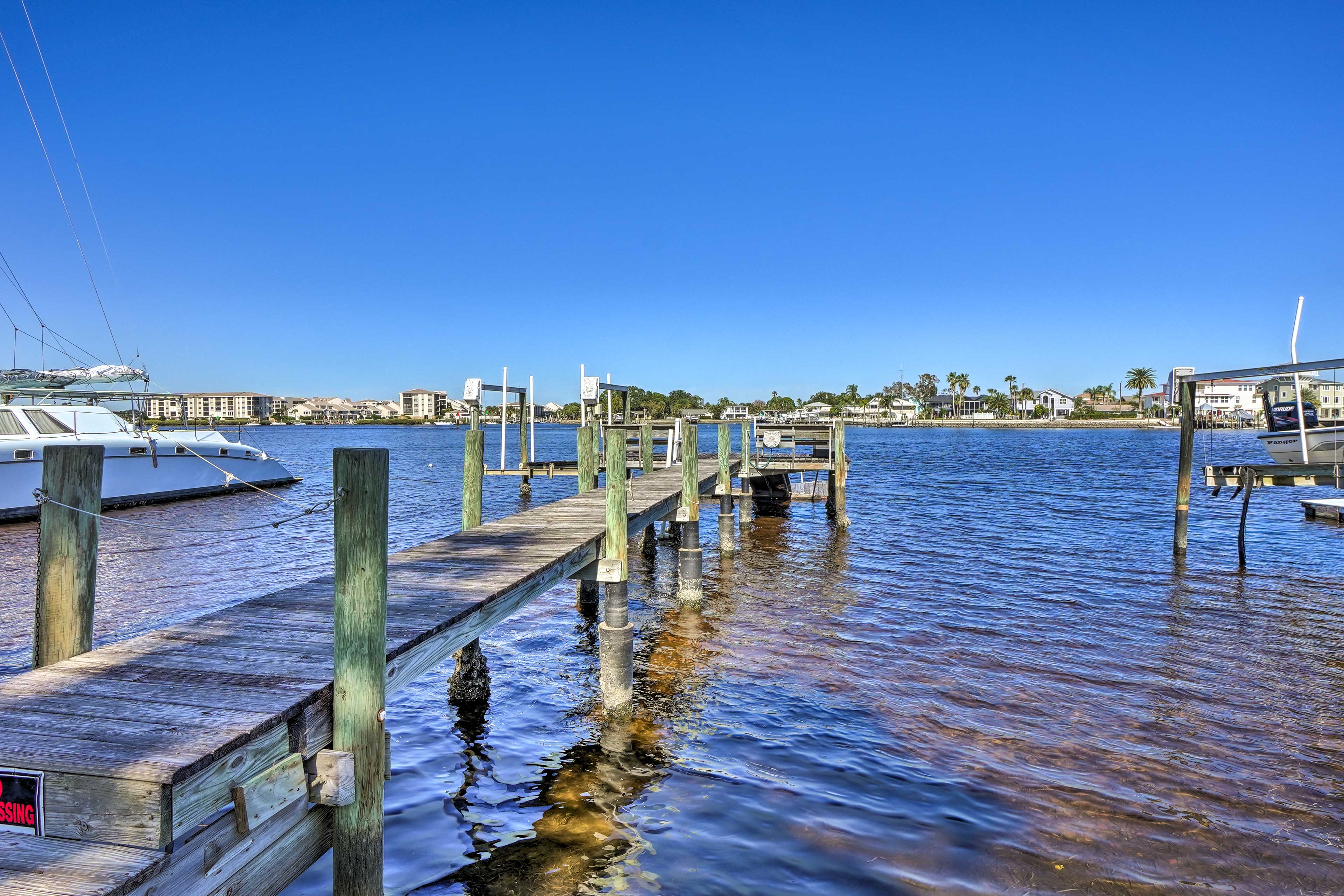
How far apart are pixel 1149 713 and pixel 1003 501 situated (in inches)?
944

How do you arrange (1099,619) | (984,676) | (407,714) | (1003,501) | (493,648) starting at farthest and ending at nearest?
(1003,501), (1099,619), (493,648), (984,676), (407,714)

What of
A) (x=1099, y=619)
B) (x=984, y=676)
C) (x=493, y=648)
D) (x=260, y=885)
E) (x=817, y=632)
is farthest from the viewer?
(x=1099, y=619)

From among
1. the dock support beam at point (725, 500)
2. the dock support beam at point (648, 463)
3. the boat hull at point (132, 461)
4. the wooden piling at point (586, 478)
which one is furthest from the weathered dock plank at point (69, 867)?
the boat hull at point (132, 461)

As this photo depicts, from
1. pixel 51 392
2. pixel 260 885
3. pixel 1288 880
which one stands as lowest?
pixel 1288 880

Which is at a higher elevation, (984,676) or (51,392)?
(51,392)

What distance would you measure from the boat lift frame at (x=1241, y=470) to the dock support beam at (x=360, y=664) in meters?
15.2

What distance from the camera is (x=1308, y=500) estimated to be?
24.1 meters

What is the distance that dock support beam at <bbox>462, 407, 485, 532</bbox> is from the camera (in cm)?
953

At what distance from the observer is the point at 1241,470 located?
585 inches

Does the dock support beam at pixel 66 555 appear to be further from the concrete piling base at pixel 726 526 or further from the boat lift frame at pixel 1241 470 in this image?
the boat lift frame at pixel 1241 470

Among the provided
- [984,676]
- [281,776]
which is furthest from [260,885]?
[984,676]

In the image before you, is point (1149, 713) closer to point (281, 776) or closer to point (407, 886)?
point (407, 886)

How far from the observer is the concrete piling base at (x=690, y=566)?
12.7m

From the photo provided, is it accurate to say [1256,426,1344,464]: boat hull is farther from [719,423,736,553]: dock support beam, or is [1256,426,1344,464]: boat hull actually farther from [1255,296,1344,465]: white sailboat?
[719,423,736,553]: dock support beam
